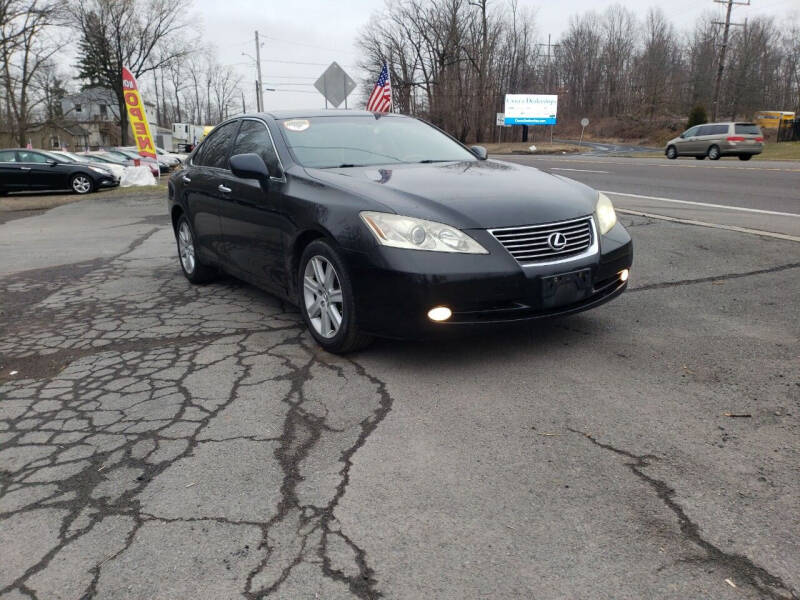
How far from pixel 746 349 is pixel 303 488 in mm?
2868

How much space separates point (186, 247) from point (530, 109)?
178ft

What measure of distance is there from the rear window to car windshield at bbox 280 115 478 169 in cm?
2458

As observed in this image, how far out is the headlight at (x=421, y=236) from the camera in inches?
141

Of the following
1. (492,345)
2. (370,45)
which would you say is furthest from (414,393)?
(370,45)

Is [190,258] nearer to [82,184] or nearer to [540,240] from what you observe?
[540,240]

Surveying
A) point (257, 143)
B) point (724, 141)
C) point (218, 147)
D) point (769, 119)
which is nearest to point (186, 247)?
point (218, 147)

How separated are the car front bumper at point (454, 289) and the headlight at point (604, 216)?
473 mm

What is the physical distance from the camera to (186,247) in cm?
639

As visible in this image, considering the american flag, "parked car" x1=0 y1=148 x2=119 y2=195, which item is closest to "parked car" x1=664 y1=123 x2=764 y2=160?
the american flag

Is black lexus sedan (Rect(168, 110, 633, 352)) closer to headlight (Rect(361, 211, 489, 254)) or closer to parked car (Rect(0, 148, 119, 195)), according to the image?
headlight (Rect(361, 211, 489, 254))

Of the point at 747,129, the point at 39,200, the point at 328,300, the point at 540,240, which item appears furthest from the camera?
the point at 747,129

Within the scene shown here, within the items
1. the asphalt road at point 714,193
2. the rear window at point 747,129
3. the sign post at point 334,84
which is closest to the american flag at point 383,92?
the sign post at point 334,84

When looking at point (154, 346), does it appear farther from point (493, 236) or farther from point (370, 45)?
point (370, 45)

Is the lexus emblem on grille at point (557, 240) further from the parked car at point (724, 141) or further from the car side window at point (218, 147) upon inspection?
the parked car at point (724, 141)
